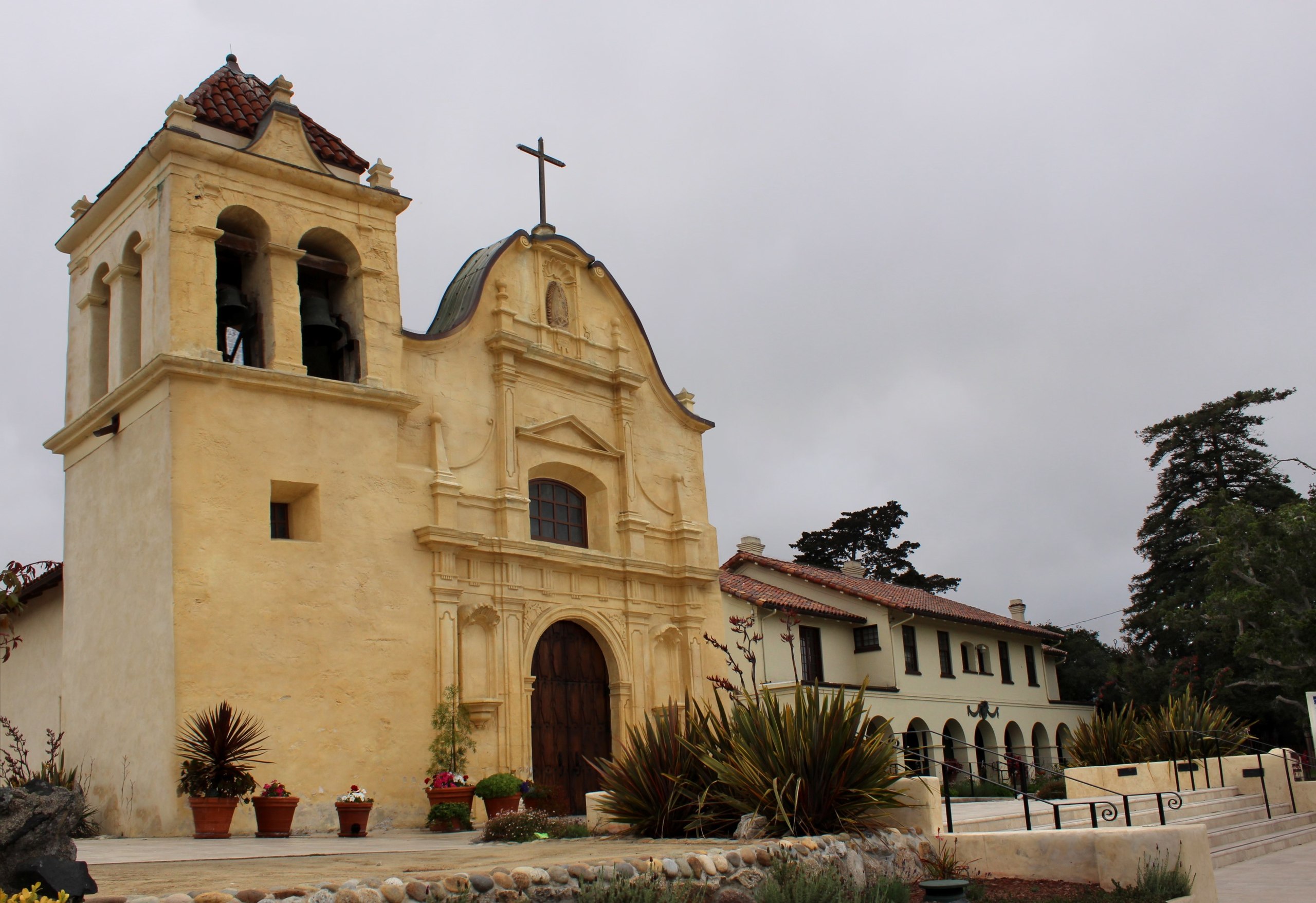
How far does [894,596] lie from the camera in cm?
3434

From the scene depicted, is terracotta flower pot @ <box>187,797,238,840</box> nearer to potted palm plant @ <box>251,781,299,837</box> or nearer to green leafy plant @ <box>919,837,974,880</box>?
potted palm plant @ <box>251,781,299,837</box>

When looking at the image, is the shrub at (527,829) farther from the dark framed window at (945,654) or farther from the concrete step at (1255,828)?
the dark framed window at (945,654)

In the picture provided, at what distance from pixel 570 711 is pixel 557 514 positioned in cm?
331

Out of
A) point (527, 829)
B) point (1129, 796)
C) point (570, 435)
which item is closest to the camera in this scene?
point (527, 829)

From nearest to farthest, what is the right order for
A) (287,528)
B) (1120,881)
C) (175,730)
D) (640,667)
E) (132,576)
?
(1120,881) → (175,730) → (132,576) → (287,528) → (640,667)

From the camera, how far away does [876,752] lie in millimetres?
10734

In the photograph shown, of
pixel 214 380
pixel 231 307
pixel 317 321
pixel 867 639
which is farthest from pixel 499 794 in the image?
pixel 867 639

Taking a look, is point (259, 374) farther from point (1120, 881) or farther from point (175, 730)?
point (1120, 881)

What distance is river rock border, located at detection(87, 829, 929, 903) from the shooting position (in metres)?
6.27

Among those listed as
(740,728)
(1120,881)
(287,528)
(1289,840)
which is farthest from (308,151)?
(1289,840)

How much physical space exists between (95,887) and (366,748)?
9.74 meters

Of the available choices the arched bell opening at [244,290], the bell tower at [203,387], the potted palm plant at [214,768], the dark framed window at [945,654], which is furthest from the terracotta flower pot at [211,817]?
the dark framed window at [945,654]

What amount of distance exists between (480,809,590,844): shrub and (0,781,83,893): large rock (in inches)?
260

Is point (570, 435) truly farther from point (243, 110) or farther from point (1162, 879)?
point (1162, 879)
